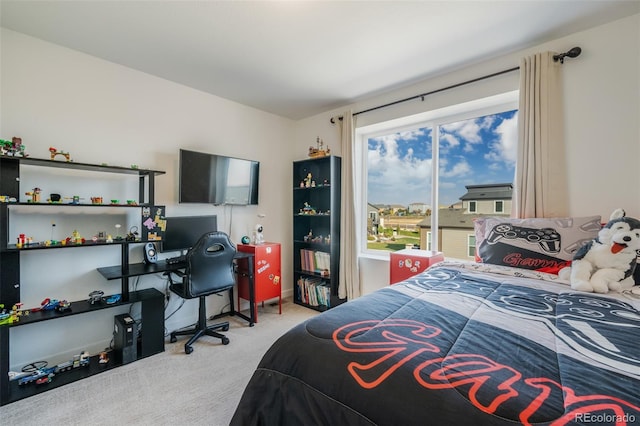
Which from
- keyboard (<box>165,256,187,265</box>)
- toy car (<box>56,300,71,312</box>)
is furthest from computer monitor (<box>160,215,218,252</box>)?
toy car (<box>56,300,71,312</box>)

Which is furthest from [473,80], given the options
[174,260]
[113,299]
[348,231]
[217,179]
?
[113,299]

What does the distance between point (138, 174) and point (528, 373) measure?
9.73ft

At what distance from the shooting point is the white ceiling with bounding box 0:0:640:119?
177cm

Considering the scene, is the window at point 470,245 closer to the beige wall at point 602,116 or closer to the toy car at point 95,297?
the beige wall at point 602,116

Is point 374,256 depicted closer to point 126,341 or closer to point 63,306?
point 126,341

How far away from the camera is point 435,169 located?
9.73ft

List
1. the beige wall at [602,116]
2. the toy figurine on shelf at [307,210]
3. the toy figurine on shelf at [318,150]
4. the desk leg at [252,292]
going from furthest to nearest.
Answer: the toy figurine on shelf at [307,210] < the toy figurine on shelf at [318,150] < the desk leg at [252,292] < the beige wall at [602,116]

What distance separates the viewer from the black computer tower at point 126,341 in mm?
2137

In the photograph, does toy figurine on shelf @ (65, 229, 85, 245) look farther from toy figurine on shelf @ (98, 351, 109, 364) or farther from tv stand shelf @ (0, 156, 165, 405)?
toy figurine on shelf @ (98, 351, 109, 364)

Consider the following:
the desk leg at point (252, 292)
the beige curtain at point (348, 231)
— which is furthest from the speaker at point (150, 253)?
the beige curtain at point (348, 231)

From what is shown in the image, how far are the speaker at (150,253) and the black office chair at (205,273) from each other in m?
0.24

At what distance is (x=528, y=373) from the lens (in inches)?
29.6

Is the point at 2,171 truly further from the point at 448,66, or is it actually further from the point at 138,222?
the point at 448,66

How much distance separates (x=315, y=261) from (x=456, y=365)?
9.17 ft
